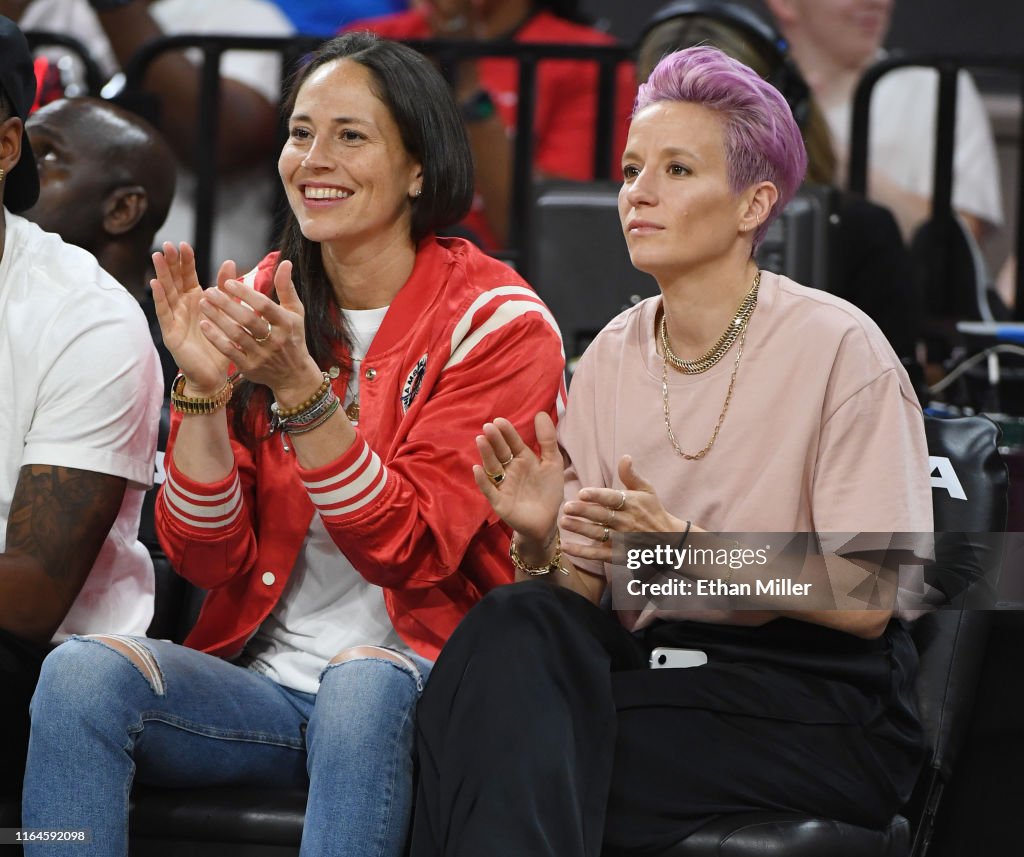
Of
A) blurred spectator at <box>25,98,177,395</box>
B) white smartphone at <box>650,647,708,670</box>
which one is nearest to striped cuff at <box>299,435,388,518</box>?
white smartphone at <box>650,647,708,670</box>

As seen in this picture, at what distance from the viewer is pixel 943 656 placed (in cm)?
243

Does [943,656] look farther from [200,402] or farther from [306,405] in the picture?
[200,402]

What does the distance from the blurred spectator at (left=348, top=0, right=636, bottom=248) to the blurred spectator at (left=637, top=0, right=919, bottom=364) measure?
523 millimetres

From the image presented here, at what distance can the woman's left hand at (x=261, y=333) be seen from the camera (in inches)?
82.9

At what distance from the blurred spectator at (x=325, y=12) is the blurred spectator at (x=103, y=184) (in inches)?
78.0

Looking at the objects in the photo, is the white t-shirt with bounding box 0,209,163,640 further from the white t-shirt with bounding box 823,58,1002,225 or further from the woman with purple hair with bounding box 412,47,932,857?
the white t-shirt with bounding box 823,58,1002,225

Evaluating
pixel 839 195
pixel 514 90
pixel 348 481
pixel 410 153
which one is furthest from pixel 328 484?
pixel 514 90

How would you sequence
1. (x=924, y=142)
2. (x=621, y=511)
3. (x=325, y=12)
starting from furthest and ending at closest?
(x=325, y=12)
(x=924, y=142)
(x=621, y=511)

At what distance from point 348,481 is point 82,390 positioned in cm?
45

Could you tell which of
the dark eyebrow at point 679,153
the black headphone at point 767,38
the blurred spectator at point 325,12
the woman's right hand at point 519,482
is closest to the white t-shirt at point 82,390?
the woman's right hand at point 519,482

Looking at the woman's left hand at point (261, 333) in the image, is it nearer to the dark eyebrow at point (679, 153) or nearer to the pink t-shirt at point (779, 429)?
the pink t-shirt at point (779, 429)

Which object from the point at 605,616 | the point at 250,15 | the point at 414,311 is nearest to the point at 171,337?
the point at 414,311

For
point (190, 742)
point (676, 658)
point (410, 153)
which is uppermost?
point (410, 153)

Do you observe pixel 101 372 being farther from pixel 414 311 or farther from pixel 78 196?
pixel 78 196
